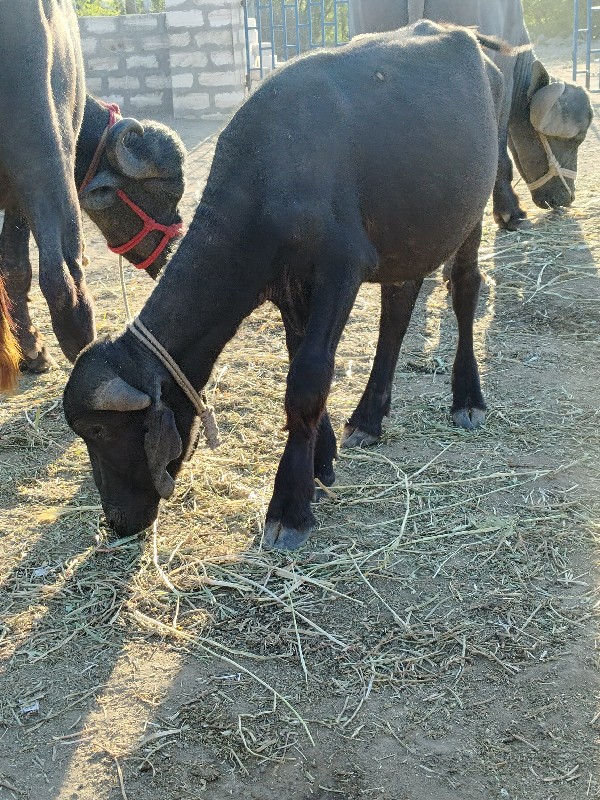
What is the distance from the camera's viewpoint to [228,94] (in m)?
14.2

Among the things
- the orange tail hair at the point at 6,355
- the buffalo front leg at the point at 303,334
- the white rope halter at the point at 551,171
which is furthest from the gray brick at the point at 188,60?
the buffalo front leg at the point at 303,334

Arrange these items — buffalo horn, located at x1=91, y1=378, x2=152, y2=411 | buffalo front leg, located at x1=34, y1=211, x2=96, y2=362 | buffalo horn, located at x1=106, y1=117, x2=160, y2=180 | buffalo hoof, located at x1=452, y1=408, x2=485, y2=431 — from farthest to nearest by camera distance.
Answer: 1. buffalo horn, located at x1=106, y1=117, x2=160, y2=180
2. buffalo hoof, located at x1=452, y1=408, x2=485, y2=431
3. buffalo front leg, located at x1=34, y1=211, x2=96, y2=362
4. buffalo horn, located at x1=91, y1=378, x2=152, y2=411

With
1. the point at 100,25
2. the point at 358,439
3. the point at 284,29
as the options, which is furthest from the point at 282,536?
the point at 284,29

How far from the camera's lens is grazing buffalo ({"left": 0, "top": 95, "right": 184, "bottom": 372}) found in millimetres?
5176

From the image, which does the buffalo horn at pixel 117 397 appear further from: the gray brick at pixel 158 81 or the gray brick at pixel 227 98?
the gray brick at pixel 158 81

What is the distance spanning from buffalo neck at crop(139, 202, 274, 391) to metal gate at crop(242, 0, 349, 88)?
11.7 metres

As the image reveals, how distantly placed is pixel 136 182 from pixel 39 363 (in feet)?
4.25

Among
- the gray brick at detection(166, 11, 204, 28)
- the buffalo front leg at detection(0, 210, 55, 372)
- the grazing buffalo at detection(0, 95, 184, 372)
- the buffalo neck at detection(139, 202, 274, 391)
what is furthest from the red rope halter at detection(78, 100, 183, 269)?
the gray brick at detection(166, 11, 204, 28)

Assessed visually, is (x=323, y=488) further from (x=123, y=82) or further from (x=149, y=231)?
(x=123, y=82)

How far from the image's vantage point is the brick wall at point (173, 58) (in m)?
14.0

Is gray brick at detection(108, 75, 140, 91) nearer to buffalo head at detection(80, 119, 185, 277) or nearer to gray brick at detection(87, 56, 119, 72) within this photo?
gray brick at detection(87, 56, 119, 72)

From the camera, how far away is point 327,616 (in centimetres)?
327

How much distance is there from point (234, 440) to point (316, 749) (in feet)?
7.16

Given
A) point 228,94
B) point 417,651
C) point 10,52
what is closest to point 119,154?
point 10,52
